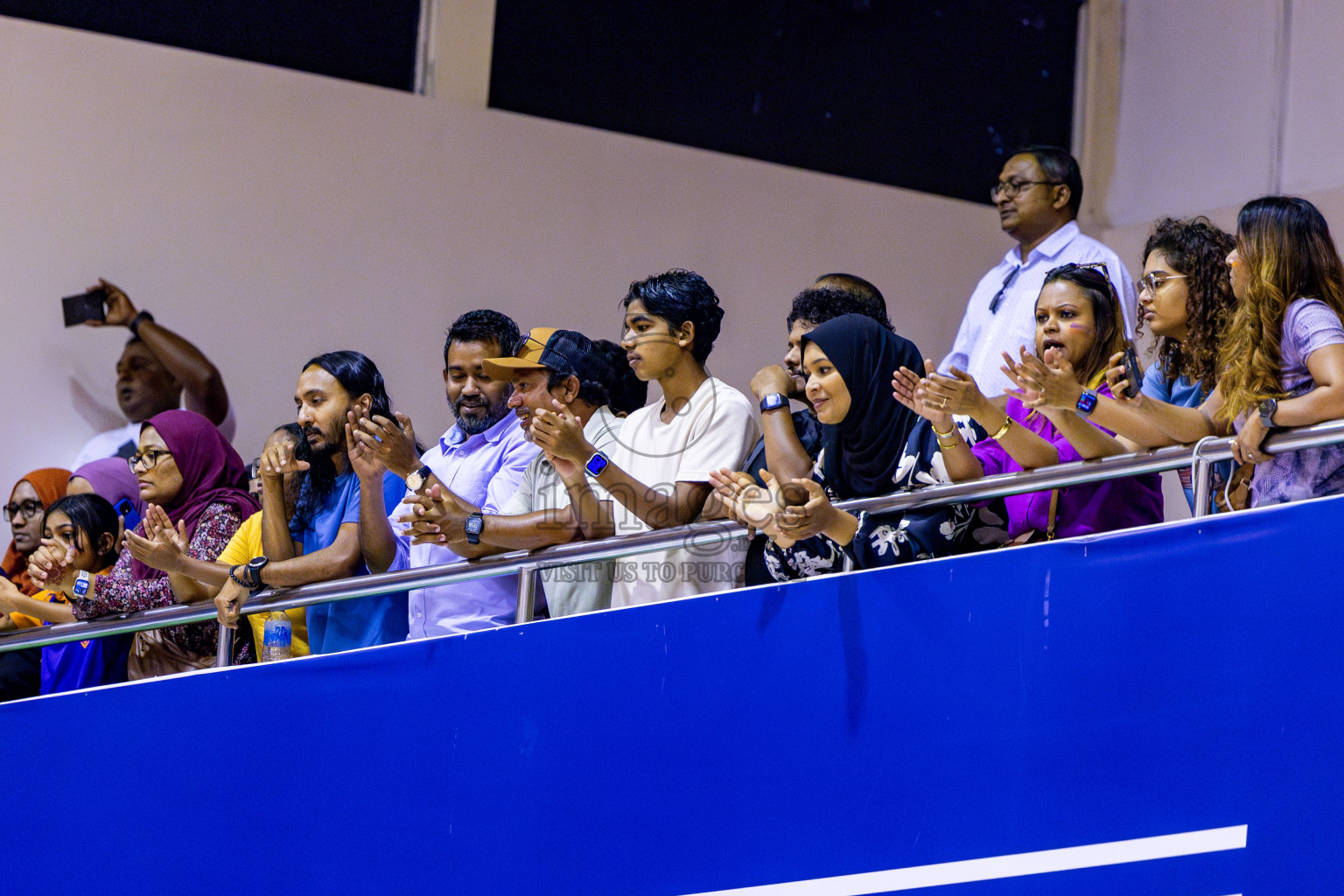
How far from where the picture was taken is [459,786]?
325 centimetres

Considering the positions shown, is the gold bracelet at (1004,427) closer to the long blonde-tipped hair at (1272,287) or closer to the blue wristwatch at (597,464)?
the long blonde-tipped hair at (1272,287)

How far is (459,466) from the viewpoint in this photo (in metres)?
3.68

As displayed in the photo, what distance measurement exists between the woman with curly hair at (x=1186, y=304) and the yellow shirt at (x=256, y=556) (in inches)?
76.3

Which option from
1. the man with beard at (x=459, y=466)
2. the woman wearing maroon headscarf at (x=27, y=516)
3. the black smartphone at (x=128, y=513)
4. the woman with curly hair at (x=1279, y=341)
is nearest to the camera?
the woman with curly hair at (x=1279, y=341)

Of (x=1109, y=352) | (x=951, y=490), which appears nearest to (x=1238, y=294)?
(x=1109, y=352)

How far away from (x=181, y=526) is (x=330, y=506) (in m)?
0.43

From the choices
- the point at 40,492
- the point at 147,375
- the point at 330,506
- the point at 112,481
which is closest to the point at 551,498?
the point at 330,506

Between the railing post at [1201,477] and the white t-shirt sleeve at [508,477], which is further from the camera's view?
the white t-shirt sleeve at [508,477]

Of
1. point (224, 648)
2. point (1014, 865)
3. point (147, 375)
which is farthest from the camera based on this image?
point (147, 375)

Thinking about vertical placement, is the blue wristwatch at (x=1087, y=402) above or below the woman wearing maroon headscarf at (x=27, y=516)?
above

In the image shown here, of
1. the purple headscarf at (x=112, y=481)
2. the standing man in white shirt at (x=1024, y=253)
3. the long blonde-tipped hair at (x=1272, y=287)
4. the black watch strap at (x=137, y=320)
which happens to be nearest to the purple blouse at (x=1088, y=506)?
the long blonde-tipped hair at (x=1272, y=287)

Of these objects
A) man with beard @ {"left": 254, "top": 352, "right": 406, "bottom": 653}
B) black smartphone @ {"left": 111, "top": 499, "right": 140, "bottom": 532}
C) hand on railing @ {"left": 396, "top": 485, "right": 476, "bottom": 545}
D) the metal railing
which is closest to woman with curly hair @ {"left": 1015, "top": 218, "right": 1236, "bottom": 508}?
the metal railing

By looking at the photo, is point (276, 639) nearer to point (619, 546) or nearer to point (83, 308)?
point (619, 546)

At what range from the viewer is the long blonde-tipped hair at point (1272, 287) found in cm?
263
